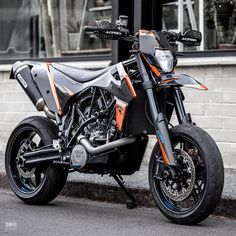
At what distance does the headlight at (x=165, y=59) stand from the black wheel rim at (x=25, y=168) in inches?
60.5

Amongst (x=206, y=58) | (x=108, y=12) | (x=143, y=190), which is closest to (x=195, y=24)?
(x=206, y=58)

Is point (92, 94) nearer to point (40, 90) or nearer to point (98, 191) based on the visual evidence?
point (40, 90)

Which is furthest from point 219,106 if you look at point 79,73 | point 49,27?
point 49,27

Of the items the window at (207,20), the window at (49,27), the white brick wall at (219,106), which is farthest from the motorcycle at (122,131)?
the window at (49,27)

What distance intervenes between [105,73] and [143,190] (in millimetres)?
1239

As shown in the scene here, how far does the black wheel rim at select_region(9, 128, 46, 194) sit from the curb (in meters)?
Answer: 0.43

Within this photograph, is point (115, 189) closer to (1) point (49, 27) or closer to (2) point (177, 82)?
(2) point (177, 82)

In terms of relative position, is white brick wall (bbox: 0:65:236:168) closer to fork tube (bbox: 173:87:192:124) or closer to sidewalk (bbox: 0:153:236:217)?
sidewalk (bbox: 0:153:236:217)

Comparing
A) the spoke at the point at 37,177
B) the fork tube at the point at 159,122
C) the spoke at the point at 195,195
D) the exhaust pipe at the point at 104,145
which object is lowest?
the spoke at the point at 37,177

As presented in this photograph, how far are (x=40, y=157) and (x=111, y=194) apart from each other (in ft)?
2.65

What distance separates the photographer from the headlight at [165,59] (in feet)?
21.2

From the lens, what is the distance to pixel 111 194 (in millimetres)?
7641

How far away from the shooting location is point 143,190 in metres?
7.42

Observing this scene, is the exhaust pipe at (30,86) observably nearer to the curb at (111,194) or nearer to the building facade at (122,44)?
the curb at (111,194)
